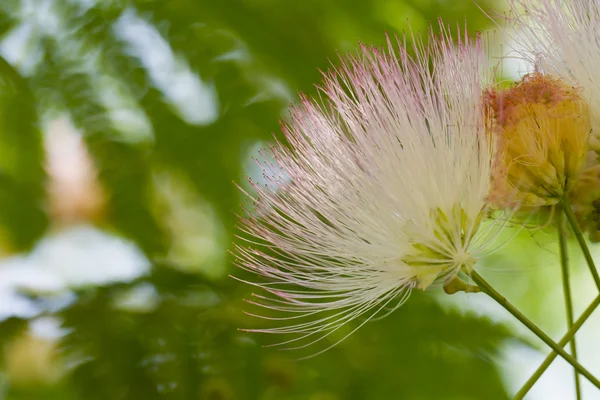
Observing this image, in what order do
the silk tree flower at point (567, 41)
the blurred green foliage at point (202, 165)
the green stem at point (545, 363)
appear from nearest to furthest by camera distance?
the green stem at point (545, 363) → the silk tree flower at point (567, 41) → the blurred green foliage at point (202, 165)

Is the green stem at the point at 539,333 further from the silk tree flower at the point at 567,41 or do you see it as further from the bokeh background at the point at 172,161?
the bokeh background at the point at 172,161

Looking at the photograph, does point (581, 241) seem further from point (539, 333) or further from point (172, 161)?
point (172, 161)

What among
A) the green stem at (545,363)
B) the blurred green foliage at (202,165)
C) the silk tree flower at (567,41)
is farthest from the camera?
the blurred green foliage at (202,165)

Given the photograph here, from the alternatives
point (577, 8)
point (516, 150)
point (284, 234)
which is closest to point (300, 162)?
point (284, 234)

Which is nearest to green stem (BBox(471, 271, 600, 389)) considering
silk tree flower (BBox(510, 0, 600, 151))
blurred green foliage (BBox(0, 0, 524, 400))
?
silk tree flower (BBox(510, 0, 600, 151))

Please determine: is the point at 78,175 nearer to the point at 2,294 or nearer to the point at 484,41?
the point at 2,294

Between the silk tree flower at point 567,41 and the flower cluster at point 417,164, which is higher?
the silk tree flower at point 567,41

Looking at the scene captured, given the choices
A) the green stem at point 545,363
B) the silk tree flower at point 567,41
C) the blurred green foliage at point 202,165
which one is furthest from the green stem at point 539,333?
the blurred green foliage at point 202,165

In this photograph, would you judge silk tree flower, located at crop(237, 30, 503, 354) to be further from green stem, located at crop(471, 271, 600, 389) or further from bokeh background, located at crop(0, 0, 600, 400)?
bokeh background, located at crop(0, 0, 600, 400)
